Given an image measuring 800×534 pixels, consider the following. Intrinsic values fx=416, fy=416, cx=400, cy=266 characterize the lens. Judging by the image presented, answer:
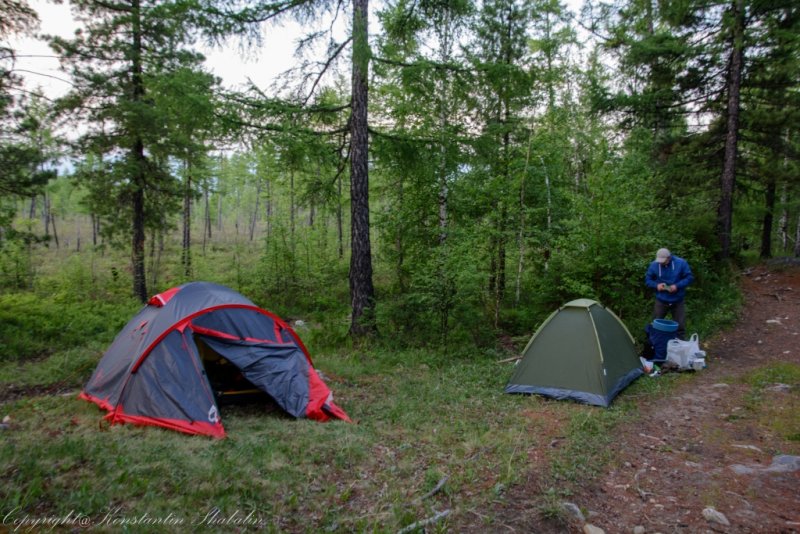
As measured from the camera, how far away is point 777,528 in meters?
3.11

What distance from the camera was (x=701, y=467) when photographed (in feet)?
13.7

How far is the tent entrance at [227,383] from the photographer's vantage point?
6273 millimetres

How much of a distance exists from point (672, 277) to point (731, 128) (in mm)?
6131

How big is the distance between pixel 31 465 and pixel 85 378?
4.33 meters

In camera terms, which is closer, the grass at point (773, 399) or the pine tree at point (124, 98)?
the grass at point (773, 399)

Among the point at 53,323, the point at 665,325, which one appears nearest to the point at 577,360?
the point at 665,325

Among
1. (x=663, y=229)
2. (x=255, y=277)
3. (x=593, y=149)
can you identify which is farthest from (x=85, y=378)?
(x=593, y=149)

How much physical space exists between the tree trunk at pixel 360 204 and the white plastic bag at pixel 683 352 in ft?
18.9

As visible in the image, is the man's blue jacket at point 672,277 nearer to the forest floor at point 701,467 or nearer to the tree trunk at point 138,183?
the forest floor at point 701,467

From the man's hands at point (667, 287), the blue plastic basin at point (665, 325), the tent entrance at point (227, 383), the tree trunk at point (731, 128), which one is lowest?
the tent entrance at point (227, 383)

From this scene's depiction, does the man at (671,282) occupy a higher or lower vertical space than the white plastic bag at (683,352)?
higher

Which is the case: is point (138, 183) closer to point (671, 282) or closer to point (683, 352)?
point (671, 282)

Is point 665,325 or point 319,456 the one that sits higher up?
point 665,325

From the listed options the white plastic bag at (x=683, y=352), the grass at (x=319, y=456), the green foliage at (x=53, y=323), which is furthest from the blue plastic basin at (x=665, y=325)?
the green foliage at (x=53, y=323)
